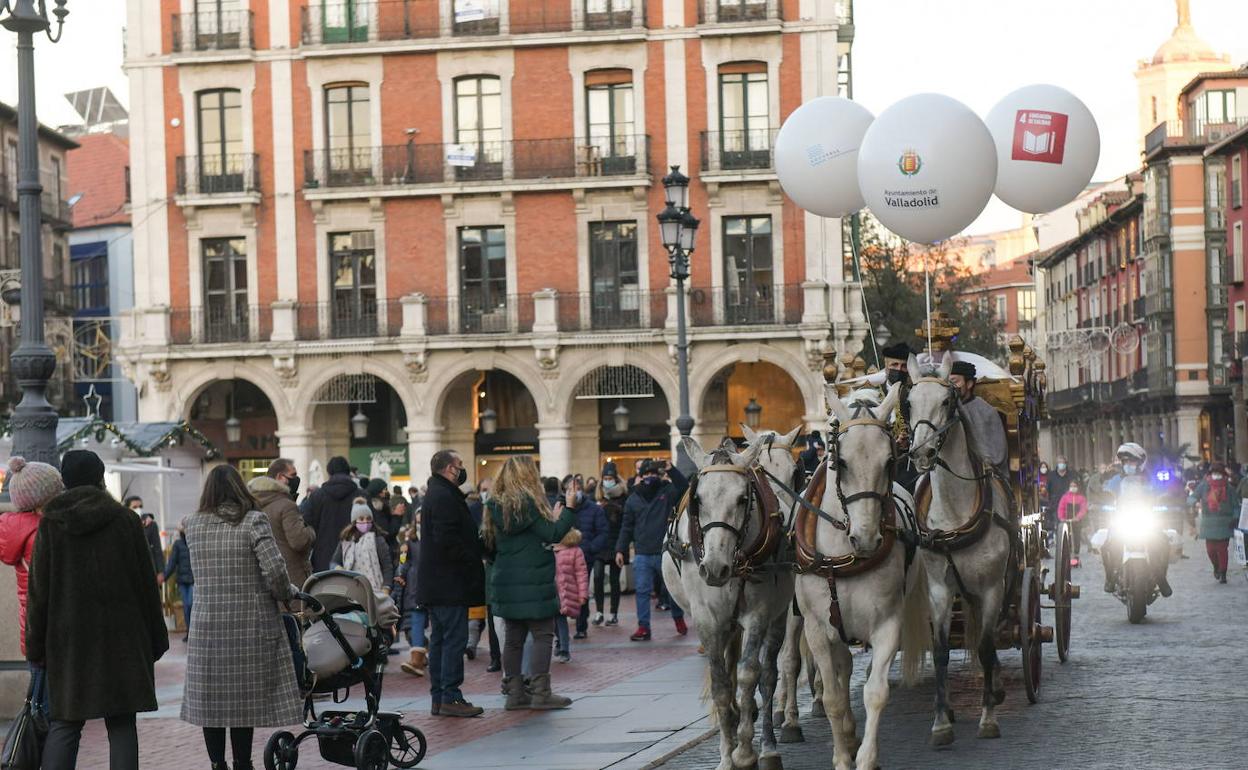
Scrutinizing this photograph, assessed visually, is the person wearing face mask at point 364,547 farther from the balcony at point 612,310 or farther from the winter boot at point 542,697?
the balcony at point 612,310

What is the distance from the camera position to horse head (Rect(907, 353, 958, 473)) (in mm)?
10914

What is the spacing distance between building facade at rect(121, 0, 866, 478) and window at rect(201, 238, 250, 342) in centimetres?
5

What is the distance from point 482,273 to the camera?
1630 inches

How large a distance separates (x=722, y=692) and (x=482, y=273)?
31.5 metres

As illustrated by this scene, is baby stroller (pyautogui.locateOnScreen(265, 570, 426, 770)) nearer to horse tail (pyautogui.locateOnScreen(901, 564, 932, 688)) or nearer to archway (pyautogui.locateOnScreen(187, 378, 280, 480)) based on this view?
horse tail (pyautogui.locateOnScreen(901, 564, 932, 688))

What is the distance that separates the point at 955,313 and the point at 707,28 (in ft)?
50.7

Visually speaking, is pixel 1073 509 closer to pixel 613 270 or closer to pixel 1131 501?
pixel 613 270

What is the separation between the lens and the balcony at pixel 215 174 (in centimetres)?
4153

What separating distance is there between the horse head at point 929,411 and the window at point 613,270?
29.6 metres

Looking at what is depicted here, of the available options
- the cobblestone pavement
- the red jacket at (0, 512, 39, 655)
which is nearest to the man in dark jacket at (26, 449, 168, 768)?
the red jacket at (0, 512, 39, 655)

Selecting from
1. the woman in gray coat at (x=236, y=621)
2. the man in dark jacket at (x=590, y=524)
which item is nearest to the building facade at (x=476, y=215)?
the man in dark jacket at (x=590, y=524)

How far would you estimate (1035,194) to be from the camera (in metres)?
14.2

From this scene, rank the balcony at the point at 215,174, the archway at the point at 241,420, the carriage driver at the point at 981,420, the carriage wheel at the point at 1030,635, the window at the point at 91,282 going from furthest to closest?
the window at the point at 91,282
the archway at the point at 241,420
the balcony at the point at 215,174
the carriage wheel at the point at 1030,635
the carriage driver at the point at 981,420

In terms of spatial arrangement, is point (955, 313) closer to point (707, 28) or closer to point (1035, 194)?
point (707, 28)
